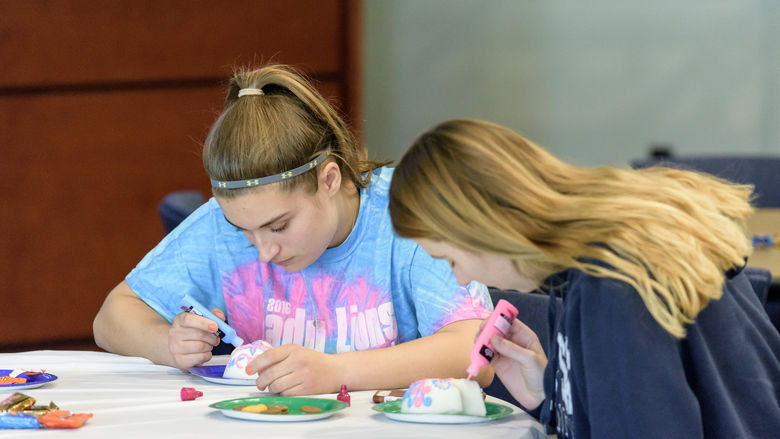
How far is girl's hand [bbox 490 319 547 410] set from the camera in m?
1.35

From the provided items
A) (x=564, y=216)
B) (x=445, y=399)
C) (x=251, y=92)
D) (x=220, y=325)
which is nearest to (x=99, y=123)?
(x=251, y=92)

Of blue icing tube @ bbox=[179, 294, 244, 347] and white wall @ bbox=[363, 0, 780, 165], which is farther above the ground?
white wall @ bbox=[363, 0, 780, 165]

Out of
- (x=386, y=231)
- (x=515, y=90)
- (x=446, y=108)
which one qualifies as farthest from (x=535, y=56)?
(x=386, y=231)

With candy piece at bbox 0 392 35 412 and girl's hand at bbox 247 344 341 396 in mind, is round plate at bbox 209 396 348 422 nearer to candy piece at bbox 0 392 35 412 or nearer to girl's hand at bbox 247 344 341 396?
girl's hand at bbox 247 344 341 396

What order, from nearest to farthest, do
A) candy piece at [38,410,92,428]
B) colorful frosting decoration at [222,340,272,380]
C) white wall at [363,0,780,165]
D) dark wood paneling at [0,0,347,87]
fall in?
candy piece at [38,410,92,428], colorful frosting decoration at [222,340,272,380], dark wood paneling at [0,0,347,87], white wall at [363,0,780,165]

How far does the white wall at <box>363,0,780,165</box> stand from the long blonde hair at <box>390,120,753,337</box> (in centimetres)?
342

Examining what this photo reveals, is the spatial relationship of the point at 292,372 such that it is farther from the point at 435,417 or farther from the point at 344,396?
the point at 435,417

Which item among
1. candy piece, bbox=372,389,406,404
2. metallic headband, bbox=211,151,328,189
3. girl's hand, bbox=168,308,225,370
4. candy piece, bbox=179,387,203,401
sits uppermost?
metallic headband, bbox=211,151,328,189

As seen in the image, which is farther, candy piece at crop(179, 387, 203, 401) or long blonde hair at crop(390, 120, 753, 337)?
candy piece at crop(179, 387, 203, 401)

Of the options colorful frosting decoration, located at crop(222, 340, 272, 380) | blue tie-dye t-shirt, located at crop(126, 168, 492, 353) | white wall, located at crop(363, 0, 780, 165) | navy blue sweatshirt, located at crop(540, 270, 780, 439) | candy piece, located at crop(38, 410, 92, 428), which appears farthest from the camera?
white wall, located at crop(363, 0, 780, 165)

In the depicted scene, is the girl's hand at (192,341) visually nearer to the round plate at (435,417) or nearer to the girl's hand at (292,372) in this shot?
the girl's hand at (292,372)

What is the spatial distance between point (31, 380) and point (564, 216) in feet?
2.73

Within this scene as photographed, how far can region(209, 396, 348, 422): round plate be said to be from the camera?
1.21 m

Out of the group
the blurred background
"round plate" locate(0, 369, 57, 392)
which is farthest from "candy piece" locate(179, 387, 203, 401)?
the blurred background
